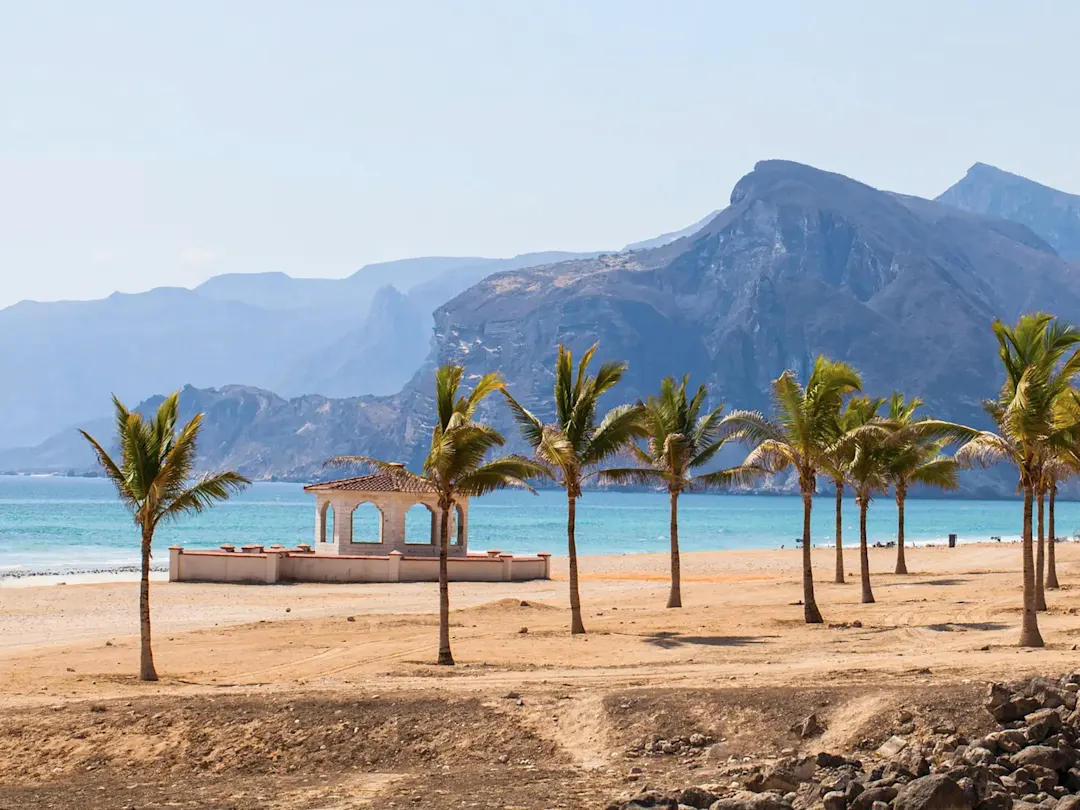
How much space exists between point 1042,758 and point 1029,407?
9050mm

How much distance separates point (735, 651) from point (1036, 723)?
8.75 m

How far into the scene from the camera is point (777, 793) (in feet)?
50.5

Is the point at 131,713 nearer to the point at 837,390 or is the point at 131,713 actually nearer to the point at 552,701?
the point at 552,701

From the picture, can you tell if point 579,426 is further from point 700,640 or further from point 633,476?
point 700,640

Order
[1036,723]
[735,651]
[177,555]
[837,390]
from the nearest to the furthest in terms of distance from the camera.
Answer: [1036,723], [735,651], [837,390], [177,555]

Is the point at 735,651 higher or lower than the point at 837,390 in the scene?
lower

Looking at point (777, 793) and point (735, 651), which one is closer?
point (777, 793)

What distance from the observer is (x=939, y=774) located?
572 inches

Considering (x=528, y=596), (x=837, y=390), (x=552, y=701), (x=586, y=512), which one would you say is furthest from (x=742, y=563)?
(x=586, y=512)

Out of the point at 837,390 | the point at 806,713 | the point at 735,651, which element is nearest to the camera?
the point at 806,713

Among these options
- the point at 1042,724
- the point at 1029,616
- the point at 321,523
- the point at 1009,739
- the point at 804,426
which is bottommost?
the point at 1009,739

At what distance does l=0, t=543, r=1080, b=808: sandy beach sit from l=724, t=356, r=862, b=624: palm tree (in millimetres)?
3331

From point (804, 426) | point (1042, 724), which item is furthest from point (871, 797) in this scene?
point (804, 426)

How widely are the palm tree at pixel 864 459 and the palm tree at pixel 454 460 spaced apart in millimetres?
8041
